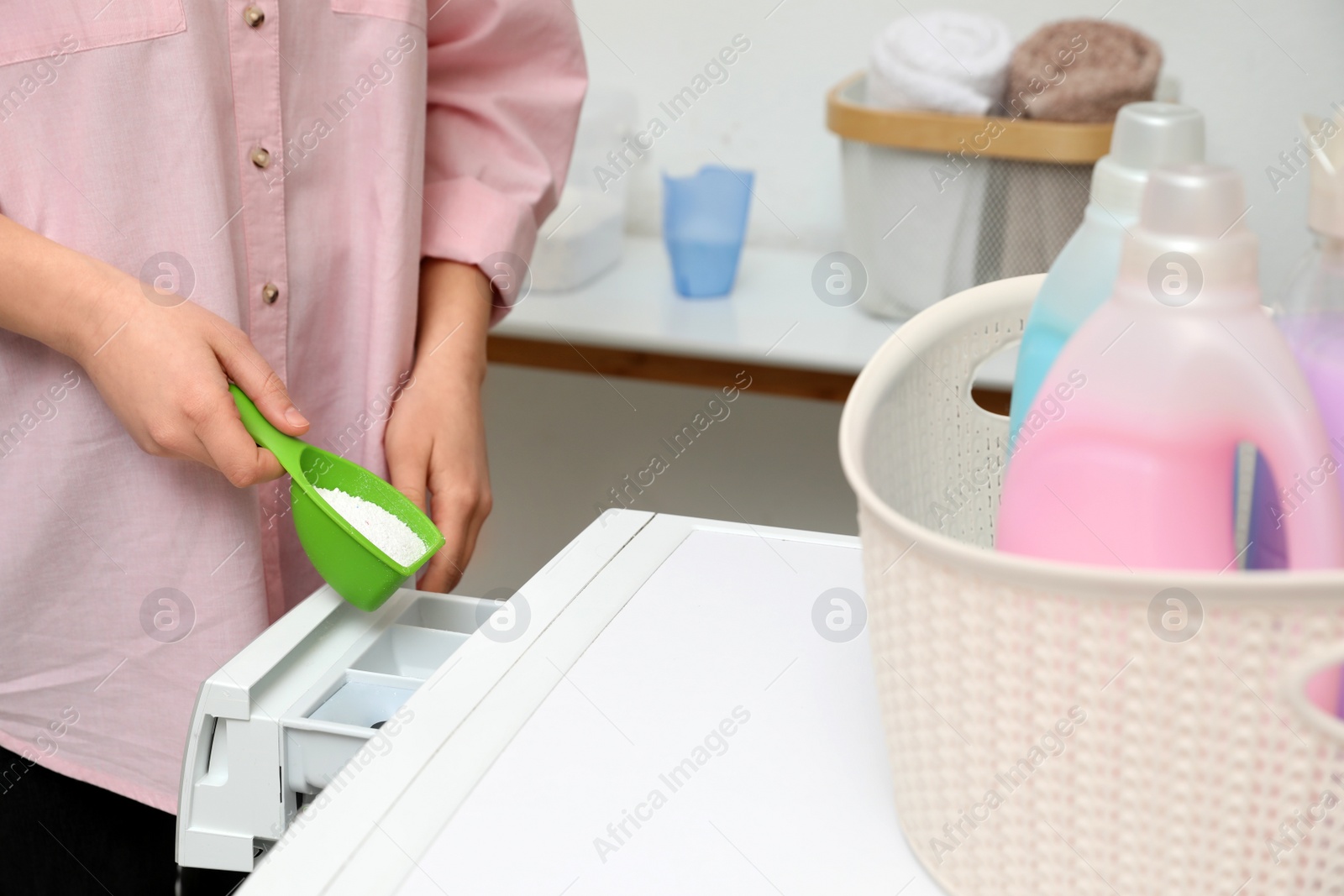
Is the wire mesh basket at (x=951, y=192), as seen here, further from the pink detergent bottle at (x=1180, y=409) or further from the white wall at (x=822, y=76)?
the pink detergent bottle at (x=1180, y=409)

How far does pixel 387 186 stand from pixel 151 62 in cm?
15

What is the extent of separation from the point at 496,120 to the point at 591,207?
52 centimetres


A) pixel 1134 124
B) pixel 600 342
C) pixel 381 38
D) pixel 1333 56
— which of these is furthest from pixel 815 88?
pixel 1134 124

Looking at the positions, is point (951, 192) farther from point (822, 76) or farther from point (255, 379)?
point (255, 379)

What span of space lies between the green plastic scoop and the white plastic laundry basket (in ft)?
0.85

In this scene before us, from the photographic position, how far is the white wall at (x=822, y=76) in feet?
3.94

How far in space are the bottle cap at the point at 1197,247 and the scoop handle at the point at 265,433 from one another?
41cm

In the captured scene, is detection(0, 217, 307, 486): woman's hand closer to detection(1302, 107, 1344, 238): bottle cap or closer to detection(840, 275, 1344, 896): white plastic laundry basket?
detection(840, 275, 1344, 896): white plastic laundry basket

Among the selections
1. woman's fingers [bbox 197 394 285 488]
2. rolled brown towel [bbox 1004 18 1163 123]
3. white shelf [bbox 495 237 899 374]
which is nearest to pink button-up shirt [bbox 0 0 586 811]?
woman's fingers [bbox 197 394 285 488]

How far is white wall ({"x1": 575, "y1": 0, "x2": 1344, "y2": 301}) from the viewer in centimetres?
120

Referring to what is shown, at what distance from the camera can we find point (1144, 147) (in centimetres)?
35

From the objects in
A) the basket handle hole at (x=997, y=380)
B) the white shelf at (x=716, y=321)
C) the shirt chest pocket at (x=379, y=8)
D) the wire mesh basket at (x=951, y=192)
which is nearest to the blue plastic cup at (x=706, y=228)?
the white shelf at (x=716, y=321)

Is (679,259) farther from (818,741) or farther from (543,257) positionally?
(818,741)

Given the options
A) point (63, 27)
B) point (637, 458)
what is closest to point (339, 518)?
point (63, 27)
